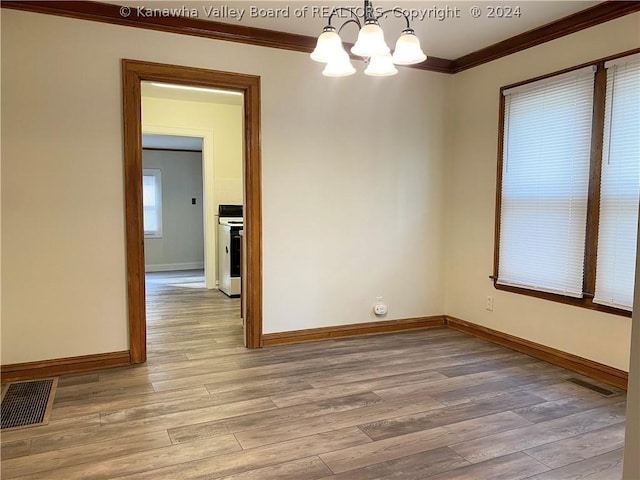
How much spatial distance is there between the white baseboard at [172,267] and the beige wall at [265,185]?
5.10 m

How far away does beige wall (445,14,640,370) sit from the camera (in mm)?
3012

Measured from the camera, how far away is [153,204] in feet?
27.0

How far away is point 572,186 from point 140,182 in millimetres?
3014

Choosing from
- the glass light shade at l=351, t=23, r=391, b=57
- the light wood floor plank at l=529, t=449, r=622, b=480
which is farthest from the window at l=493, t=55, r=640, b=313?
the glass light shade at l=351, t=23, r=391, b=57

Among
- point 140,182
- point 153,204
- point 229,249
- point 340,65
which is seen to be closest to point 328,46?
point 340,65

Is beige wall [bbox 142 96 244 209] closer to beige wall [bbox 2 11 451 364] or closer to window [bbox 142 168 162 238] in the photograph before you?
beige wall [bbox 2 11 451 364]

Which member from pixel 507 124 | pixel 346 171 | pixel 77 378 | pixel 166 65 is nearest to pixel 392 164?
pixel 346 171

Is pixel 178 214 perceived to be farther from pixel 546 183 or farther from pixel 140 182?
pixel 546 183

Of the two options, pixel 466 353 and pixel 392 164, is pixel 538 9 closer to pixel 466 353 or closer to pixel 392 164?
pixel 392 164

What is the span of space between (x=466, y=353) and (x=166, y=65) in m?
3.09

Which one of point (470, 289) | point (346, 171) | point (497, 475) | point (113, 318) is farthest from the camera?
point (470, 289)

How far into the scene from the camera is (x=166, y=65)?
3.25m

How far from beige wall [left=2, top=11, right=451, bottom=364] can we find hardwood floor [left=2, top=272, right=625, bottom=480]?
0.46 meters

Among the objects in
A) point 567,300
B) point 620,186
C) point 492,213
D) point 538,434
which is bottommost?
point 538,434
